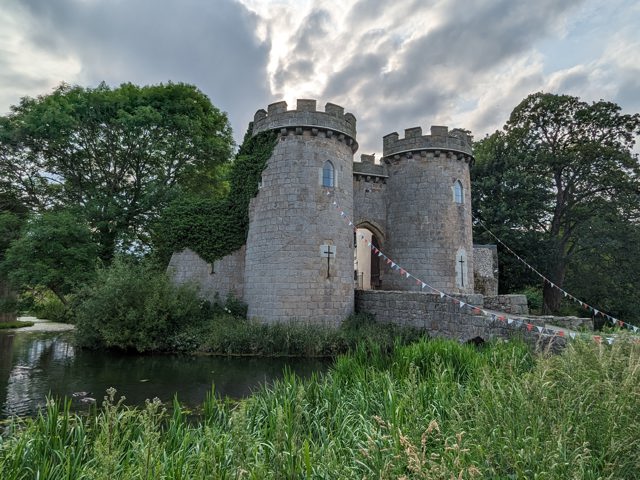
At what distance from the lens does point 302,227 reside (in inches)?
535

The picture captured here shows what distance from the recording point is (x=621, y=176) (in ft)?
61.4

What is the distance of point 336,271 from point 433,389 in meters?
8.96

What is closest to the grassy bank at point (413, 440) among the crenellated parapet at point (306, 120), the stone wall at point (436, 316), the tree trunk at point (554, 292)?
the stone wall at point (436, 316)

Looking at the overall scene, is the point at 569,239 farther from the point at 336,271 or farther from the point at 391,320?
the point at 336,271

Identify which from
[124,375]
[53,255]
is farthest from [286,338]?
[53,255]

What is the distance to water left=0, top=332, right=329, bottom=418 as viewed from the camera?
7.98 metres

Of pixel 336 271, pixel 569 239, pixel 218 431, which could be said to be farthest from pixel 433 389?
pixel 569 239

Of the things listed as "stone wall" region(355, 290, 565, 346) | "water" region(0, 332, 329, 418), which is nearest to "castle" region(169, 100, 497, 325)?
"stone wall" region(355, 290, 565, 346)

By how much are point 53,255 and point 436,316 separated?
14.7m

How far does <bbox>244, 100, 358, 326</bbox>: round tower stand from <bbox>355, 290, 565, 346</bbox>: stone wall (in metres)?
1.06

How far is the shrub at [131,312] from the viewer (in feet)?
42.3

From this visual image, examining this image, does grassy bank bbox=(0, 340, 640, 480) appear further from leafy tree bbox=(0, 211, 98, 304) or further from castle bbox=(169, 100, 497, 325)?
leafy tree bbox=(0, 211, 98, 304)

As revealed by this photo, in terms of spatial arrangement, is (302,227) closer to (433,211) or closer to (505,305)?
(433,211)

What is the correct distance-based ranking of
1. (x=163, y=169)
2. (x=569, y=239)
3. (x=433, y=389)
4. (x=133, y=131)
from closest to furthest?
1. (x=433, y=389)
2. (x=133, y=131)
3. (x=163, y=169)
4. (x=569, y=239)
